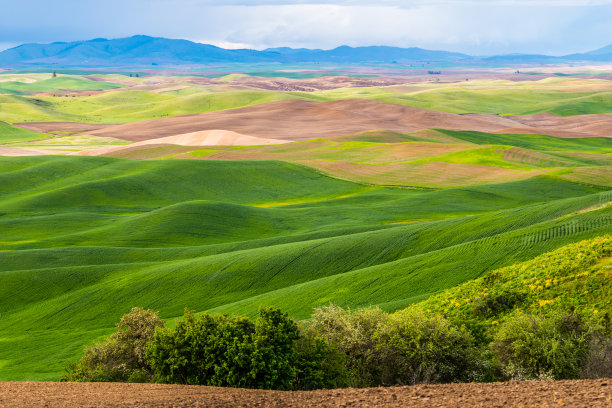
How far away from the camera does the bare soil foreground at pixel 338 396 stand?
20.3 meters

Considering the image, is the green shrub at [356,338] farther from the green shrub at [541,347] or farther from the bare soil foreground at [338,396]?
the green shrub at [541,347]

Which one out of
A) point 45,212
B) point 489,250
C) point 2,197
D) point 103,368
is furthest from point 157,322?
point 2,197

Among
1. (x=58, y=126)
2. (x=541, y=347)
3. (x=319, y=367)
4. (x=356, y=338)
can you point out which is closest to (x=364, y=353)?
(x=356, y=338)

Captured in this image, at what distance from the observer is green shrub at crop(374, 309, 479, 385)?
27.1 m

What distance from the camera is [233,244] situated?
214 feet

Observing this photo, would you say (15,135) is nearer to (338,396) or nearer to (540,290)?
(540,290)

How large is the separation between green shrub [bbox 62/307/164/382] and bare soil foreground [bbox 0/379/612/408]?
18.3 feet

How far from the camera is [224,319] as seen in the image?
2845 centimetres

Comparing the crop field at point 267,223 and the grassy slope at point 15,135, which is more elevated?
the grassy slope at point 15,135

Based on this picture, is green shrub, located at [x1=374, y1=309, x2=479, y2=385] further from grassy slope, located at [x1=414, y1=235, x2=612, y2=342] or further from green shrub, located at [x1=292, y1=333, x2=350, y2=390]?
grassy slope, located at [x1=414, y1=235, x2=612, y2=342]

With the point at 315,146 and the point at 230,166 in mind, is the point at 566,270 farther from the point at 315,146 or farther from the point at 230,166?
the point at 315,146

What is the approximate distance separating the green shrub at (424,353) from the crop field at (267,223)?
8.38 meters

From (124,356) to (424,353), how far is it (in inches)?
579

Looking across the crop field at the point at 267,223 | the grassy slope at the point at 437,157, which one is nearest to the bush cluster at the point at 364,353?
the crop field at the point at 267,223
